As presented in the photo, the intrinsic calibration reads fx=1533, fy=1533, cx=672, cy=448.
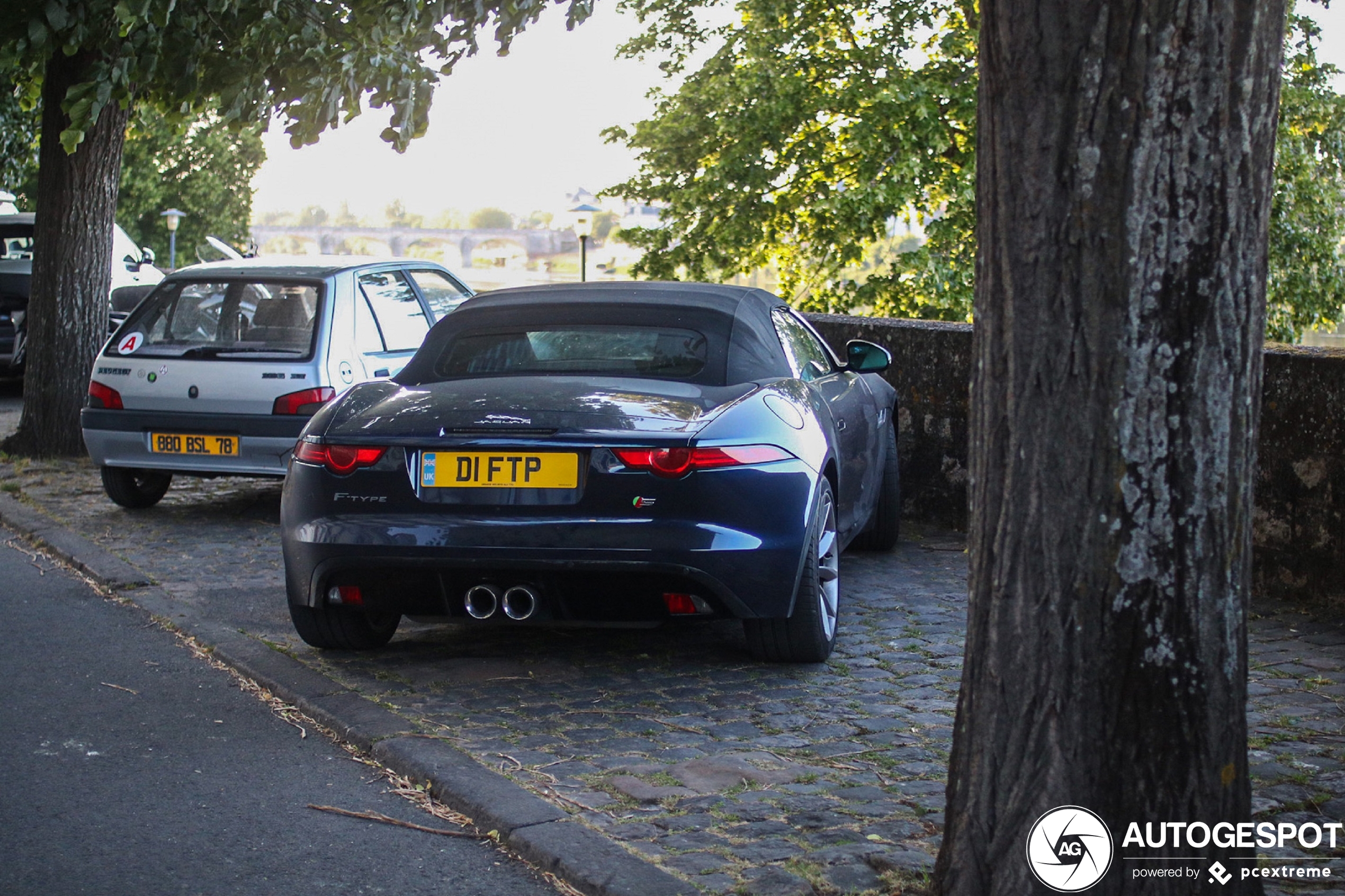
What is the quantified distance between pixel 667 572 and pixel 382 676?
123 cm

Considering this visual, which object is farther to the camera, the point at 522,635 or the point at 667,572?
the point at 522,635

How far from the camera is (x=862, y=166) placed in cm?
2259

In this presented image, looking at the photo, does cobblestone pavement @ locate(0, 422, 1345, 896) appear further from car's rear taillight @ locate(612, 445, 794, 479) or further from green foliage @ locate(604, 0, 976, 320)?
green foliage @ locate(604, 0, 976, 320)

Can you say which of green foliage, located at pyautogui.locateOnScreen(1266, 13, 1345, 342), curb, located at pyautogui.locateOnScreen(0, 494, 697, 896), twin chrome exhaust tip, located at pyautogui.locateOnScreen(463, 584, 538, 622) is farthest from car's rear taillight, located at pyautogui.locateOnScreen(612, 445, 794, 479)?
green foliage, located at pyautogui.locateOnScreen(1266, 13, 1345, 342)

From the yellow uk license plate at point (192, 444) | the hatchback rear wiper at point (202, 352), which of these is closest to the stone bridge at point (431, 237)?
the hatchback rear wiper at point (202, 352)

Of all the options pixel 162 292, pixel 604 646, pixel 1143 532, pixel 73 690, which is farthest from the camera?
pixel 162 292

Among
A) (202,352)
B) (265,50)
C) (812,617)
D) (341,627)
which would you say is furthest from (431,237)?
(812,617)

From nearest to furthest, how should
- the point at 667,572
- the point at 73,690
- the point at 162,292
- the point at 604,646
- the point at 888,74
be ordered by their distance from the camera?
1. the point at 667,572
2. the point at 73,690
3. the point at 604,646
4. the point at 162,292
5. the point at 888,74

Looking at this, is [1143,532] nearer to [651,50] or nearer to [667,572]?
[667,572]

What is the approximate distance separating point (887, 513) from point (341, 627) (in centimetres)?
329

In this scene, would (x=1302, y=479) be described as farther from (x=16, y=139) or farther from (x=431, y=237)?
(x=431, y=237)

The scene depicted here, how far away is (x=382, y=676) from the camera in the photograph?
5.56 metres

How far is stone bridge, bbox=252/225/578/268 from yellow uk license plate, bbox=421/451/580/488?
89667mm

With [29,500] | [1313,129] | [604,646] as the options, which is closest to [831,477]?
[604,646]
